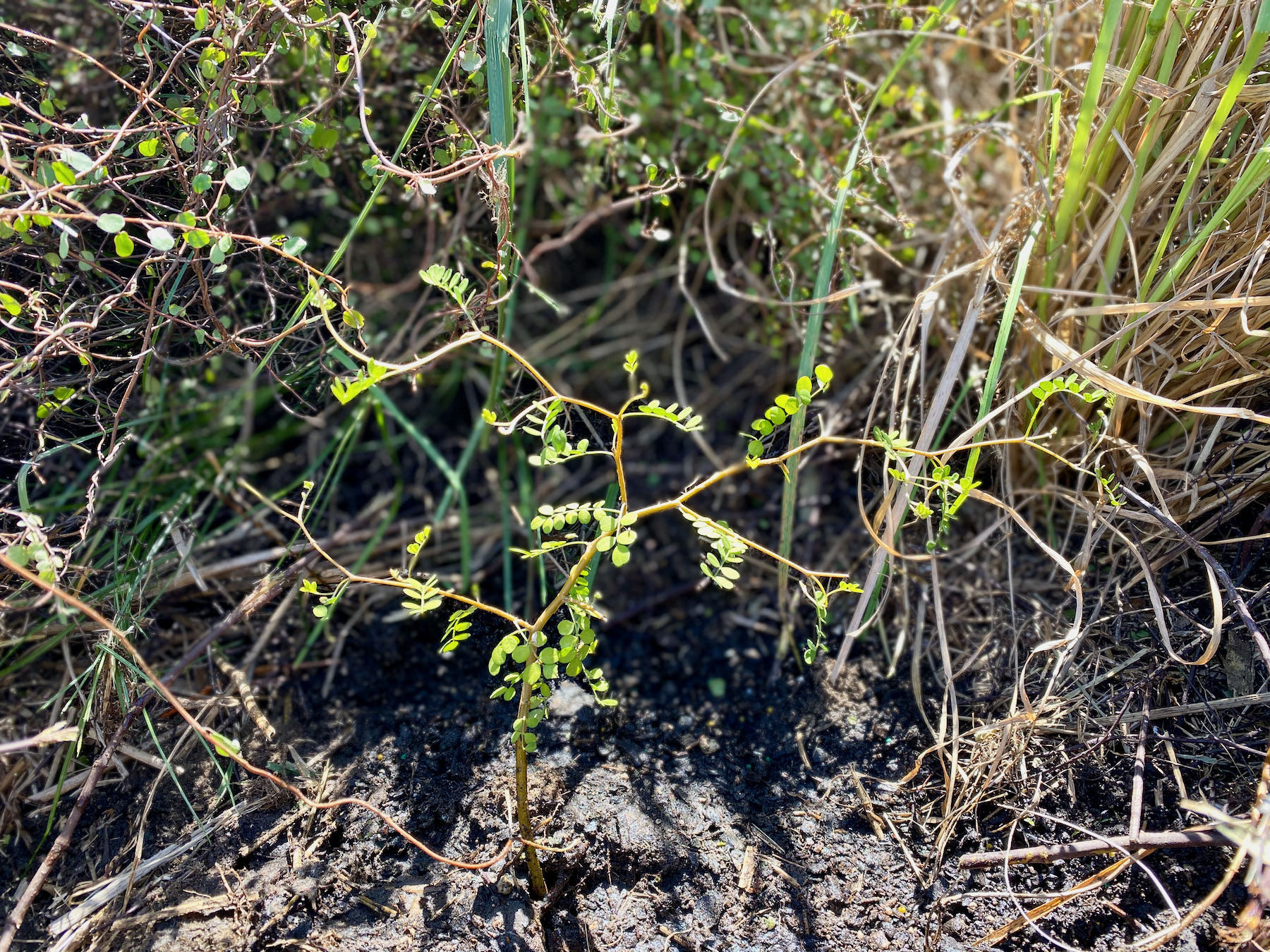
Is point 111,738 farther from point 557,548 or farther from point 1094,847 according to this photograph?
point 1094,847

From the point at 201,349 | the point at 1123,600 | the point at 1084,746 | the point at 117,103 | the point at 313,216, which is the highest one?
the point at 117,103

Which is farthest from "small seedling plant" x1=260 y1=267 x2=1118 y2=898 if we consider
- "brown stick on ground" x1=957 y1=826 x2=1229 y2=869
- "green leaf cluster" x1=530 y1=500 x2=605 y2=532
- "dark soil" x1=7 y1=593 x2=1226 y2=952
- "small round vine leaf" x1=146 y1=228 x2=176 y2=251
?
"brown stick on ground" x1=957 y1=826 x2=1229 y2=869

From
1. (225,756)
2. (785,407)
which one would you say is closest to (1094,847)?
(785,407)

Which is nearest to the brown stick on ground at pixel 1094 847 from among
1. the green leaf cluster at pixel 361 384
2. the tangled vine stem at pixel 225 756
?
the tangled vine stem at pixel 225 756

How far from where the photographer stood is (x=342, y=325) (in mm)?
1512

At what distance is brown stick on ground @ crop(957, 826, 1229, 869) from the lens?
1143 mm

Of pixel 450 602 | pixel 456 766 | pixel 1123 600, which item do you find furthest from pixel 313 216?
pixel 1123 600

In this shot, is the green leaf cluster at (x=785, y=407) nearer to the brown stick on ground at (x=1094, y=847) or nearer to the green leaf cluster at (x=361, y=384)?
the green leaf cluster at (x=361, y=384)

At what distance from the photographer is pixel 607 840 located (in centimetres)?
127

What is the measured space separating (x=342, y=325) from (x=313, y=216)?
497 mm

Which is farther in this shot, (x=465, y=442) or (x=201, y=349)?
(x=465, y=442)

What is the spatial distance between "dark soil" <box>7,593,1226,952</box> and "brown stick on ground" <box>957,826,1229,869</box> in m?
0.02

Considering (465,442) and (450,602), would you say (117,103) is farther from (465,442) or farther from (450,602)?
(450,602)

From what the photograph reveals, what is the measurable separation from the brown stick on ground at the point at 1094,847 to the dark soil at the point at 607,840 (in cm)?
2
